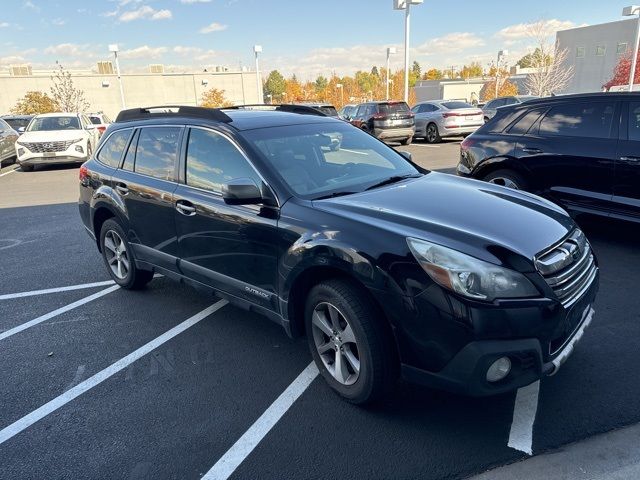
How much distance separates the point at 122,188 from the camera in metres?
4.65

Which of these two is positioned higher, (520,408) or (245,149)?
(245,149)

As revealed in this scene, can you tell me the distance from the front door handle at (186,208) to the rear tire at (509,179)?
419 centimetres

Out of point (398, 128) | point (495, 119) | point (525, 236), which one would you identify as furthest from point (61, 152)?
point (525, 236)

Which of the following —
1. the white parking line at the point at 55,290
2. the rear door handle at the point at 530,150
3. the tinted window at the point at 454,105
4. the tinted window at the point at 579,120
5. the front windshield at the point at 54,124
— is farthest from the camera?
the tinted window at the point at 454,105

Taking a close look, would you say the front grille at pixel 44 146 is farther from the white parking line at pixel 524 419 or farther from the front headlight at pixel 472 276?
the white parking line at pixel 524 419

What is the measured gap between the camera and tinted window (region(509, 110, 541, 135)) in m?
6.21

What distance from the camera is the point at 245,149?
138 inches

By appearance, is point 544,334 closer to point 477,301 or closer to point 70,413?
point 477,301

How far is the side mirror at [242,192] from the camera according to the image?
3.16 meters

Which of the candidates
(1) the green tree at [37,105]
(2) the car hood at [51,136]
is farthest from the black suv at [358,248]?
(1) the green tree at [37,105]

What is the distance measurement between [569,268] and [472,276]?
73 centimetres

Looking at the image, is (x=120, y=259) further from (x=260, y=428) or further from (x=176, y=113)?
(x=260, y=428)

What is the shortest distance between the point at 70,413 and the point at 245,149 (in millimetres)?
2084

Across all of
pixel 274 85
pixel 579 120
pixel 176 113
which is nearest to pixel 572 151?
→ pixel 579 120
